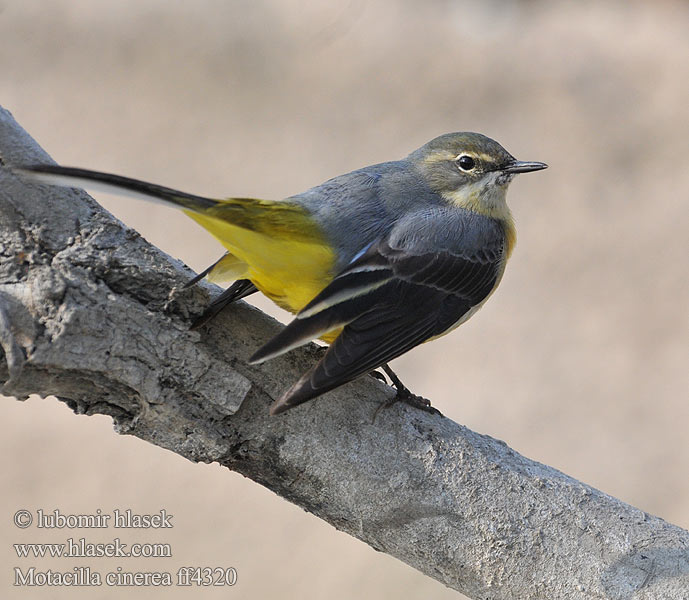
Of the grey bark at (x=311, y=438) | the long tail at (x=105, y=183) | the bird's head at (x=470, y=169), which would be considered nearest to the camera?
the long tail at (x=105, y=183)

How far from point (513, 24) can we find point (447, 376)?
5.42 m

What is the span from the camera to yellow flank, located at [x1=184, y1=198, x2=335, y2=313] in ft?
8.31

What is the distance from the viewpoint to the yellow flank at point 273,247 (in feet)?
8.31

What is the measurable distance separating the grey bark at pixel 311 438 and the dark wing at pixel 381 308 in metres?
0.17

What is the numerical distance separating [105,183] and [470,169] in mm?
1662

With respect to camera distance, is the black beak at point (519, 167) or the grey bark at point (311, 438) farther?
the black beak at point (519, 167)

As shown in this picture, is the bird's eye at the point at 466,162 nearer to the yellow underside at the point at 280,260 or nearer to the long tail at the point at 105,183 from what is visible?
the yellow underside at the point at 280,260

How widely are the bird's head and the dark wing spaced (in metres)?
0.26

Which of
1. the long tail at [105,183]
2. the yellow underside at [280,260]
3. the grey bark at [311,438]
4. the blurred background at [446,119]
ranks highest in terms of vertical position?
the blurred background at [446,119]

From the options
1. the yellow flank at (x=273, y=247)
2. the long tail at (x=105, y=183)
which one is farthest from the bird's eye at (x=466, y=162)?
the long tail at (x=105, y=183)

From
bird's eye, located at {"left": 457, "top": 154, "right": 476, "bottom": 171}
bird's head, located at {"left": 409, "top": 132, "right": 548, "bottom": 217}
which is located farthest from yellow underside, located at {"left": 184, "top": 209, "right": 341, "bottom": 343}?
bird's eye, located at {"left": 457, "top": 154, "right": 476, "bottom": 171}

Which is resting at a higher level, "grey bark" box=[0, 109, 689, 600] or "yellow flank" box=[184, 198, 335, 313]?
"yellow flank" box=[184, 198, 335, 313]

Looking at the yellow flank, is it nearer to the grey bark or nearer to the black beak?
the grey bark

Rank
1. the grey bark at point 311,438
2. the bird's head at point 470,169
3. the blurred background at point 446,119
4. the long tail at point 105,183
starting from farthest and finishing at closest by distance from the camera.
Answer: the blurred background at point 446,119 → the bird's head at point 470,169 → the grey bark at point 311,438 → the long tail at point 105,183
